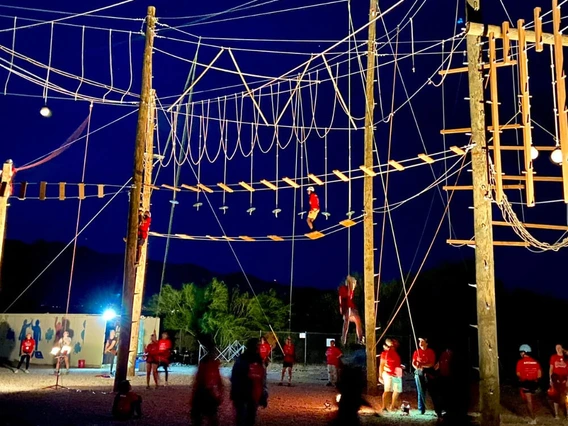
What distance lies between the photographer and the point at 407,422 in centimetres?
1065

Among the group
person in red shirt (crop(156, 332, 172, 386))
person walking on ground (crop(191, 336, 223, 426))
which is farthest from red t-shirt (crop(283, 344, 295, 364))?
person walking on ground (crop(191, 336, 223, 426))

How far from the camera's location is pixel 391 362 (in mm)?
11688

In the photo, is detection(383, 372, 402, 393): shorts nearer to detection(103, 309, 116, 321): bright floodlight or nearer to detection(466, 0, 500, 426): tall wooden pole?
detection(466, 0, 500, 426): tall wooden pole

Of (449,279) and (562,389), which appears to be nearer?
(562,389)

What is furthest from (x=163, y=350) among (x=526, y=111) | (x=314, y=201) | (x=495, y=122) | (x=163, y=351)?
(x=526, y=111)

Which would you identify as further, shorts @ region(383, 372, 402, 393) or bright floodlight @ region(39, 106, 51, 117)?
bright floodlight @ region(39, 106, 51, 117)

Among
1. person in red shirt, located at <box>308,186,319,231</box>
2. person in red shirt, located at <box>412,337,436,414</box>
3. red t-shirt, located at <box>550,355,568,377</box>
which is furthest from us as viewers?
person in red shirt, located at <box>308,186,319,231</box>

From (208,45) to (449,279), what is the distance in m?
27.0

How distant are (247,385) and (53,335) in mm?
17775

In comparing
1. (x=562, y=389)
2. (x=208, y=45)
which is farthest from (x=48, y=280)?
(x=562, y=389)

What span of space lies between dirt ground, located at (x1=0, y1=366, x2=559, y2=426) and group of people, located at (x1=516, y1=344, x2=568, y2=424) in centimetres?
38

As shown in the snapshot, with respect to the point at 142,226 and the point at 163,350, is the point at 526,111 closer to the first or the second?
the point at 142,226

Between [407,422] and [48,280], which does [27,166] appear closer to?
[407,422]

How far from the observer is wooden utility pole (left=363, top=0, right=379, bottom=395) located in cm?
1389
